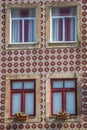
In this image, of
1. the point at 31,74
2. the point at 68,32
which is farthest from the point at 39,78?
the point at 68,32

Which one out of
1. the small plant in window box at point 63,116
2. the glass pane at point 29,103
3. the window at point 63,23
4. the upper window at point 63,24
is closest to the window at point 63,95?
the small plant in window box at point 63,116

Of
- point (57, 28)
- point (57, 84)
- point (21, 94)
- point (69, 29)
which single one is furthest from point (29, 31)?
point (21, 94)

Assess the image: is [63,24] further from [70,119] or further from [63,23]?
[70,119]

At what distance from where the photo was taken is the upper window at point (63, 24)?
2803 cm

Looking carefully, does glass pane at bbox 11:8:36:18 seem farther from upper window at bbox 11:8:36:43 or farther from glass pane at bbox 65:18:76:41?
glass pane at bbox 65:18:76:41

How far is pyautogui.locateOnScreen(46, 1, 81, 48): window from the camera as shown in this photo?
27.8m

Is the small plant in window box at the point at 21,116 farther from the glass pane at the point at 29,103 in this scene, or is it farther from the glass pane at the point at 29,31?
the glass pane at the point at 29,31

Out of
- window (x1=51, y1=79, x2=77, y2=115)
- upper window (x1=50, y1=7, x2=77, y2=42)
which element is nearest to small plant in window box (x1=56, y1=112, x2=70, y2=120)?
window (x1=51, y1=79, x2=77, y2=115)

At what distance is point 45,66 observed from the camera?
27516mm

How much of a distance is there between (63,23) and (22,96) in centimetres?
376

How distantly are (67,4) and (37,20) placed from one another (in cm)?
150

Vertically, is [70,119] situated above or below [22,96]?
below

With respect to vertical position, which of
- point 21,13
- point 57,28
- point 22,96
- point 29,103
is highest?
point 21,13

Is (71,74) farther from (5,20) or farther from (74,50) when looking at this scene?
(5,20)
